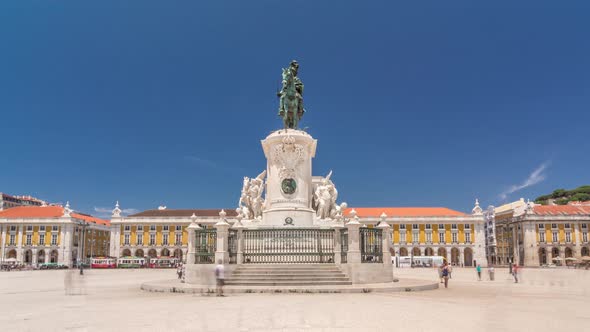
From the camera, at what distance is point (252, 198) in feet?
73.0

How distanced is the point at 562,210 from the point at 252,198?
8130 cm

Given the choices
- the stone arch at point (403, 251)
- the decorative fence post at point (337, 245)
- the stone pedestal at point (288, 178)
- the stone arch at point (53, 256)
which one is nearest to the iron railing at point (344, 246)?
the decorative fence post at point (337, 245)

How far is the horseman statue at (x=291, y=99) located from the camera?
23.1 m

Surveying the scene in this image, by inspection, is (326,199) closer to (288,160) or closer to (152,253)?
(288,160)

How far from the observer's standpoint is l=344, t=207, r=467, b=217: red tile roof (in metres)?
88.2

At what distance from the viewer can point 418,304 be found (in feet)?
37.6

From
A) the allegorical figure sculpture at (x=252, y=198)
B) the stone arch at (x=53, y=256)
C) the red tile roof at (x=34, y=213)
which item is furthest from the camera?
the red tile roof at (x=34, y=213)

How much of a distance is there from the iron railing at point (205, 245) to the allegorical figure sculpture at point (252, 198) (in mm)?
4531

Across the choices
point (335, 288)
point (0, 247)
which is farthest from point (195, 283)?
point (0, 247)

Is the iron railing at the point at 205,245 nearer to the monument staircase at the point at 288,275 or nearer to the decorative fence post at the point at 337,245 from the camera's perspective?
the monument staircase at the point at 288,275

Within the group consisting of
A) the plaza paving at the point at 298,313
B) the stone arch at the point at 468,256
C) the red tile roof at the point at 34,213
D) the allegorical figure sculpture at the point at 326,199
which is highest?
the red tile roof at the point at 34,213

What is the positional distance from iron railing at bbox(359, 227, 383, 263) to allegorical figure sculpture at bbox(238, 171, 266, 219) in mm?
6398

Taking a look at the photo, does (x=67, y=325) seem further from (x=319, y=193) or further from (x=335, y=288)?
(x=319, y=193)

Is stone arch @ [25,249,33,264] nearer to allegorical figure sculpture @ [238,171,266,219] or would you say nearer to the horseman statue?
allegorical figure sculpture @ [238,171,266,219]
